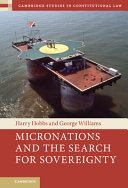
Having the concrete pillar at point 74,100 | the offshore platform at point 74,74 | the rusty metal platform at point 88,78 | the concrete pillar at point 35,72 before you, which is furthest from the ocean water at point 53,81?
the rusty metal platform at point 88,78

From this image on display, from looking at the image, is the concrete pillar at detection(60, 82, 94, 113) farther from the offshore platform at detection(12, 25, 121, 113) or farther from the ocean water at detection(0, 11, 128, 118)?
the ocean water at detection(0, 11, 128, 118)

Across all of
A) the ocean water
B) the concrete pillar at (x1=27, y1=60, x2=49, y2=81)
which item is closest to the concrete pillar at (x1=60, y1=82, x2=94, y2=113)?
the ocean water

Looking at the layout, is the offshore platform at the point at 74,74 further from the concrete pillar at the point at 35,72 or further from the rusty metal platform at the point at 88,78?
the concrete pillar at the point at 35,72

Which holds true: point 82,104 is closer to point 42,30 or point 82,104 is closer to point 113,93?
point 113,93

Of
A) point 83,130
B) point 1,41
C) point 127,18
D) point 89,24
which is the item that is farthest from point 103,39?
point 83,130

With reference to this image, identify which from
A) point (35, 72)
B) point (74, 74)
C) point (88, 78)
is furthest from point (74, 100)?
point (35, 72)
